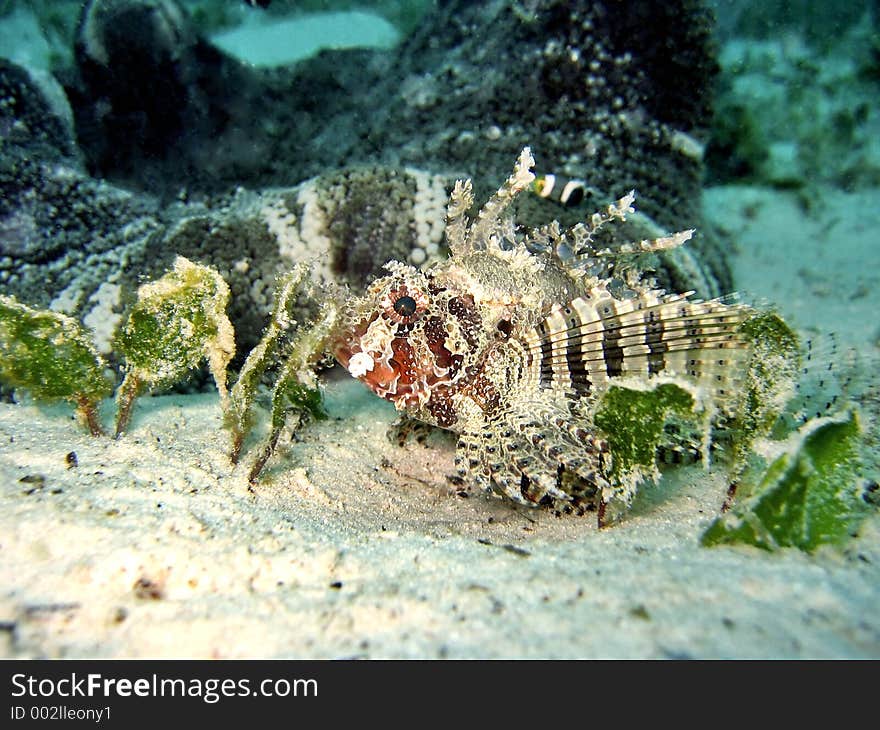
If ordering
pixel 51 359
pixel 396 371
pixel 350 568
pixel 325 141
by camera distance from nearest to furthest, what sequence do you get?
pixel 350 568 < pixel 51 359 < pixel 396 371 < pixel 325 141

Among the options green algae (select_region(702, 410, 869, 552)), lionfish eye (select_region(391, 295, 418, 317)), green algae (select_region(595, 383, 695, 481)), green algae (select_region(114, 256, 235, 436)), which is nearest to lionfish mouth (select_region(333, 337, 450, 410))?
lionfish eye (select_region(391, 295, 418, 317))

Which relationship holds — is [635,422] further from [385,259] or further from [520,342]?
[385,259]

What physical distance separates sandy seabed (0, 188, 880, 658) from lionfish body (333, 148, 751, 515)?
44cm

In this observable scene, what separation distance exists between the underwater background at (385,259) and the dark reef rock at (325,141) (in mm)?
27

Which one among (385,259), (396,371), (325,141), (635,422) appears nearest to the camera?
(635,422)

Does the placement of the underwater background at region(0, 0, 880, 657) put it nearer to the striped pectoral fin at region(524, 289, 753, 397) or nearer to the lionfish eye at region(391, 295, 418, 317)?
the striped pectoral fin at region(524, 289, 753, 397)

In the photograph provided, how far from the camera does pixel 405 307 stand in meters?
3.49

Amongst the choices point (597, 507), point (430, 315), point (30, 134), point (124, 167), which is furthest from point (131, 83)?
point (597, 507)

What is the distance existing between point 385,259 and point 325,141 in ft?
7.41

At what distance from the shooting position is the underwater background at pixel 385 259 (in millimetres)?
1885

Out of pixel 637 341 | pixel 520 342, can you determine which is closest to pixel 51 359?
pixel 520 342

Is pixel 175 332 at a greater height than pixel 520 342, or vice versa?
pixel 520 342

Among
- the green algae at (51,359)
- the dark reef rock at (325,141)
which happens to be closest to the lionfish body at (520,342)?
the dark reef rock at (325,141)
